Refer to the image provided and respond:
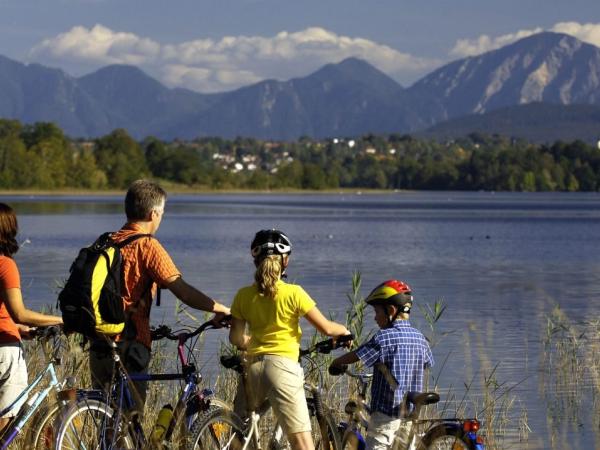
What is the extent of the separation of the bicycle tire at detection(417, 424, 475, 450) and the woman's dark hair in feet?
8.09

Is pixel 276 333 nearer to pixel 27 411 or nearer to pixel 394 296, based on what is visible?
pixel 394 296

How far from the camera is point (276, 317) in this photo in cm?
622

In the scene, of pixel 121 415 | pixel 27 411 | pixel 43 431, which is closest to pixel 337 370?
pixel 121 415

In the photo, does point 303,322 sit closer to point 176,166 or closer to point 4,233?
point 4,233

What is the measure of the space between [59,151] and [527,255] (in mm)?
137360

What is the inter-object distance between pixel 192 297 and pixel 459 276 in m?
29.7

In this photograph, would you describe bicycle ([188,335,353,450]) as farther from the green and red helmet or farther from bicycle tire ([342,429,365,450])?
the green and red helmet

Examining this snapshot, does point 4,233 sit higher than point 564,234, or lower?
higher

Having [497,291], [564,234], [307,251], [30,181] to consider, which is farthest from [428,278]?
[30,181]

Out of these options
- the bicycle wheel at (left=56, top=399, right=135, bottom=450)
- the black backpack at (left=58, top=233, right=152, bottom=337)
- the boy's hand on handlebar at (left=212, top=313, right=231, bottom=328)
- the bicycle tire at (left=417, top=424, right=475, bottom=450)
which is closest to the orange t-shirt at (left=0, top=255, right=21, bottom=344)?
the black backpack at (left=58, top=233, right=152, bottom=337)

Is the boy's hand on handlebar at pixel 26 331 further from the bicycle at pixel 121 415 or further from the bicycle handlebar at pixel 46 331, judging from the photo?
the bicycle at pixel 121 415

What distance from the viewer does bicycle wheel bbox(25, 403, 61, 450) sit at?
6.30m

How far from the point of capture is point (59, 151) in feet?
584

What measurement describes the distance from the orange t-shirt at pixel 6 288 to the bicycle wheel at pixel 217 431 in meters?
1.35
